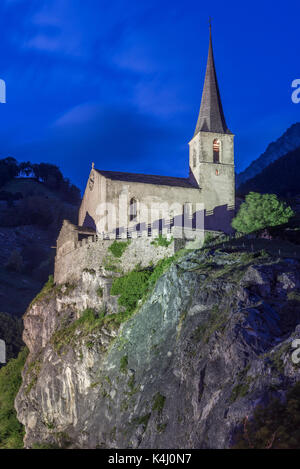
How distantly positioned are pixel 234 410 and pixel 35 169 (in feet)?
367

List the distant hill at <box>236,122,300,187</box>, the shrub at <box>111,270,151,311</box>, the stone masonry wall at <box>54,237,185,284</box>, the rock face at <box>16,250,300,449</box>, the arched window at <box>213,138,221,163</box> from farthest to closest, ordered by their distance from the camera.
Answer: the distant hill at <box>236,122,300,187</box> → the arched window at <box>213,138,221,163</box> → the stone masonry wall at <box>54,237,185,284</box> → the shrub at <box>111,270,151,311</box> → the rock face at <box>16,250,300,449</box>

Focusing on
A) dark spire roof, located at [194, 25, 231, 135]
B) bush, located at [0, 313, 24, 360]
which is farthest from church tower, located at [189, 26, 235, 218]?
bush, located at [0, 313, 24, 360]

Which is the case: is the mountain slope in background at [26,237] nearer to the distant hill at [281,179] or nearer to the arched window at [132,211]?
the distant hill at [281,179]

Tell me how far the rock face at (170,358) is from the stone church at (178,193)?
7.09 m

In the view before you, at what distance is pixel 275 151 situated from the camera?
140 m

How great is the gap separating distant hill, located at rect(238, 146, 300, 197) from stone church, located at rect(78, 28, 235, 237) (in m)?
37.2

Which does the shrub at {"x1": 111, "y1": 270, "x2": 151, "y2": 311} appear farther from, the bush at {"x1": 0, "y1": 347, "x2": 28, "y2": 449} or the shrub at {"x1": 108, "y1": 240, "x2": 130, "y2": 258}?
the bush at {"x1": 0, "y1": 347, "x2": 28, "y2": 449}

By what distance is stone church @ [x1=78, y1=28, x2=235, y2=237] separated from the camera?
4925cm

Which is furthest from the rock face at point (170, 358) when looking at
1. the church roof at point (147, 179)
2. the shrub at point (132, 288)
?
the church roof at point (147, 179)

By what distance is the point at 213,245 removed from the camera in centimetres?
4284

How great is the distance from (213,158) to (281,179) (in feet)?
160

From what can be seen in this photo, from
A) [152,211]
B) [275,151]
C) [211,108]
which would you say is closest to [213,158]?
[211,108]

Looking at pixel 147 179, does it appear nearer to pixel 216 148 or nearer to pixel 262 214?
pixel 216 148
